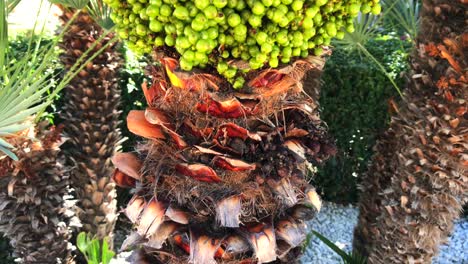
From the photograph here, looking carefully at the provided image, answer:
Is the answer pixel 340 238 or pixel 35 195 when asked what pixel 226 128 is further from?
pixel 340 238

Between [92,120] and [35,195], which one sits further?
[92,120]

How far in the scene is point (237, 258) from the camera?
153cm

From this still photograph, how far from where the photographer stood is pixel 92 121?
3561mm

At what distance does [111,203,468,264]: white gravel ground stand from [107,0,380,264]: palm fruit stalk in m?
2.96

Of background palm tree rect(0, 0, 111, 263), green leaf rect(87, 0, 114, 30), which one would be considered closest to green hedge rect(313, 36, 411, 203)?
green leaf rect(87, 0, 114, 30)

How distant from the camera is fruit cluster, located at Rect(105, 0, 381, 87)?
106 cm

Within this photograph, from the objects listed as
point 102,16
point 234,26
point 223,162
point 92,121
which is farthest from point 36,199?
point 234,26

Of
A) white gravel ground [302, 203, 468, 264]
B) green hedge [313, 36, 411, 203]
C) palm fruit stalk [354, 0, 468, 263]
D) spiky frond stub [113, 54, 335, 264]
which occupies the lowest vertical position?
white gravel ground [302, 203, 468, 264]

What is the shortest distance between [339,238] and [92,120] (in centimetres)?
302

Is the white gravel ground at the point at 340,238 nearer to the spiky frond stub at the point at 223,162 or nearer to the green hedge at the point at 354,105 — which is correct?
the green hedge at the point at 354,105

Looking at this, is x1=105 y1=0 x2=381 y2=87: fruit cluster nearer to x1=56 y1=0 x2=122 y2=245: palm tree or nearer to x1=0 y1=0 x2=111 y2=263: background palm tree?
x1=0 y1=0 x2=111 y2=263: background palm tree

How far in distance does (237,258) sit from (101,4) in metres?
1.85

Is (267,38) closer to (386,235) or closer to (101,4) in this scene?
(101,4)

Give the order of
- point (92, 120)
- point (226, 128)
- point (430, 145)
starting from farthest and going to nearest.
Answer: point (92, 120)
point (430, 145)
point (226, 128)
